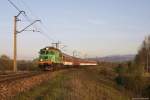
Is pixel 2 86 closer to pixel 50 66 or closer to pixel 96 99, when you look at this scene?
pixel 96 99

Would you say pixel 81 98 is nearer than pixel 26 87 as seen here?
Yes

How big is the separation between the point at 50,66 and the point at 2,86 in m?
31.9

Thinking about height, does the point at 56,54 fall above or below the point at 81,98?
above

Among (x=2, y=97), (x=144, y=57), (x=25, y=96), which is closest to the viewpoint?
(x=2, y=97)

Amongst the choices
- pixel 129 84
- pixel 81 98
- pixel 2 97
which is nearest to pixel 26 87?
pixel 81 98

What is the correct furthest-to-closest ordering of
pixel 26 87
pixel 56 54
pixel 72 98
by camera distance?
pixel 56 54
pixel 26 87
pixel 72 98

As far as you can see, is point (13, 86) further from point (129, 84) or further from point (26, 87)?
point (129, 84)

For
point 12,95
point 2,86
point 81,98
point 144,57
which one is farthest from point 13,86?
point 144,57

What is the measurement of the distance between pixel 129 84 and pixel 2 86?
103ft

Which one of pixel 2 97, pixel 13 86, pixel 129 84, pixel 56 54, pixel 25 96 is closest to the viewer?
pixel 2 97

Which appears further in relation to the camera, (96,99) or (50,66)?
(50,66)

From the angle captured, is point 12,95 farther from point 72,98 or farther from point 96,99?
point 96,99

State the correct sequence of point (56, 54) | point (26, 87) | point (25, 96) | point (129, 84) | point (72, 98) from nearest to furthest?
point (25, 96)
point (72, 98)
point (26, 87)
point (129, 84)
point (56, 54)

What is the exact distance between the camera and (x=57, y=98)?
17.3 meters
